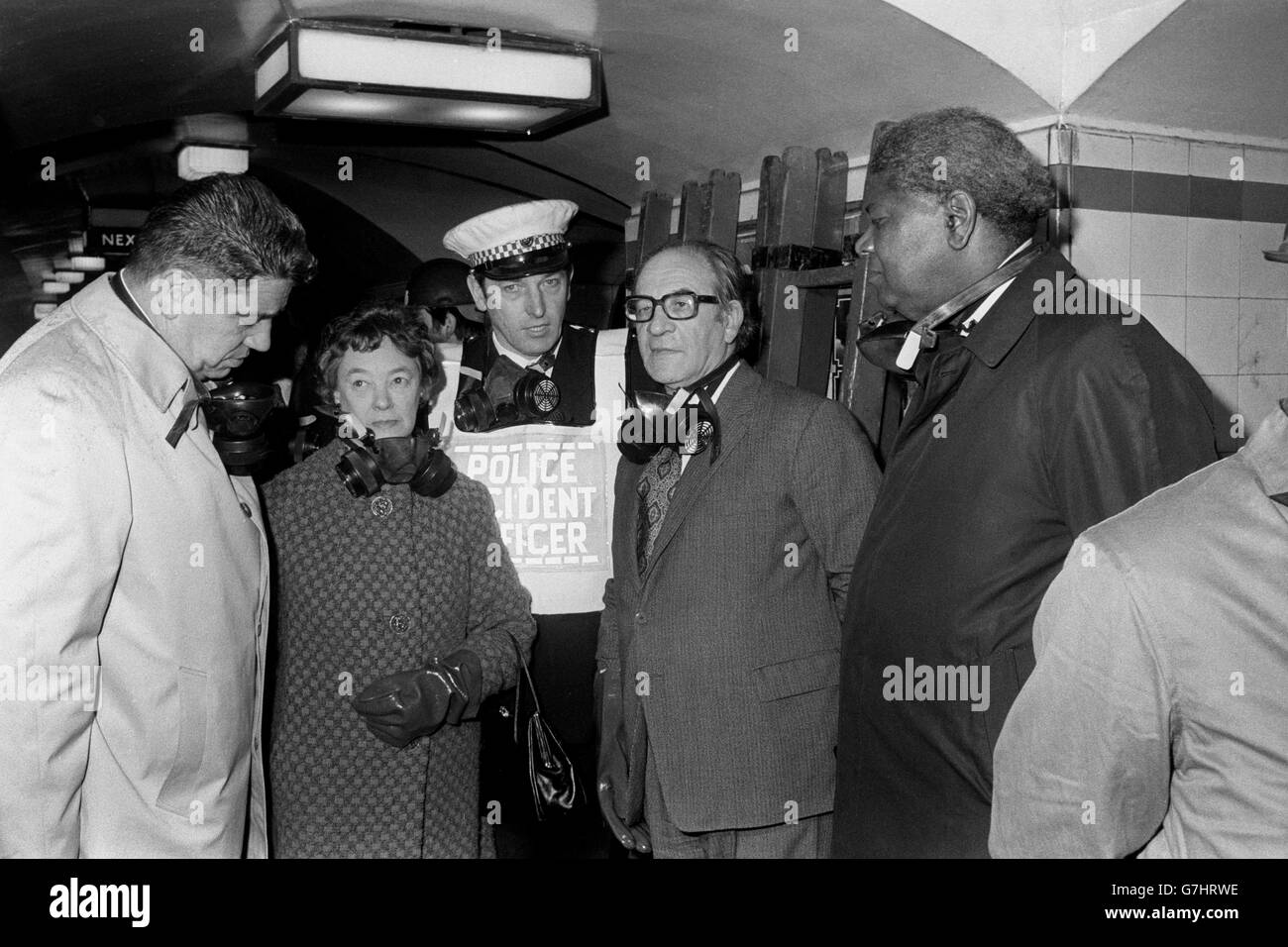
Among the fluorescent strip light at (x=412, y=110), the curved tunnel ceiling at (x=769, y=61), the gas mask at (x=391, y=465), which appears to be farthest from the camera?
the fluorescent strip light at (x=412, y=110)

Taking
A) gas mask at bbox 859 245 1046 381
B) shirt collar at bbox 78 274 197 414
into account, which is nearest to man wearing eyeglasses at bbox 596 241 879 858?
gas mask at bbox 859 245 1046 381

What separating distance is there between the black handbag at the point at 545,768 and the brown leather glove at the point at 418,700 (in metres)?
0.22

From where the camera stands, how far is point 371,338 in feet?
9.06

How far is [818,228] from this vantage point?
Result: 4164mm

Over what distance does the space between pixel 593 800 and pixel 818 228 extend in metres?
2.17

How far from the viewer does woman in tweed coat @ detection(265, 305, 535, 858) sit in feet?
8.50

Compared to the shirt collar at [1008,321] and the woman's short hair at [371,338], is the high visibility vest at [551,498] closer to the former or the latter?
the woman's short hair at [371,338]

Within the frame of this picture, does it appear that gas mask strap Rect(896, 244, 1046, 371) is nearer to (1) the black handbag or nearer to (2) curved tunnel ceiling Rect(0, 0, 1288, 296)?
(1) the black handbag

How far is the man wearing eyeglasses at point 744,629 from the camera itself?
2.54 m

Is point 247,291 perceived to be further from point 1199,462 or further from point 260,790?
point 1199,462

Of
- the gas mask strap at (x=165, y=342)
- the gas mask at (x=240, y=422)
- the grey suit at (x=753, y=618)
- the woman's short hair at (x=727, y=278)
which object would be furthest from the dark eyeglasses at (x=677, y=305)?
the gas mask strap at (x=165, y=342)

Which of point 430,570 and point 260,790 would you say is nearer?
point 260,790

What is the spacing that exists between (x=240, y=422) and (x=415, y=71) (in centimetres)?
198

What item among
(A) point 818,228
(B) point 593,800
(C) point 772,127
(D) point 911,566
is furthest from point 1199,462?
(C) point 772,127
